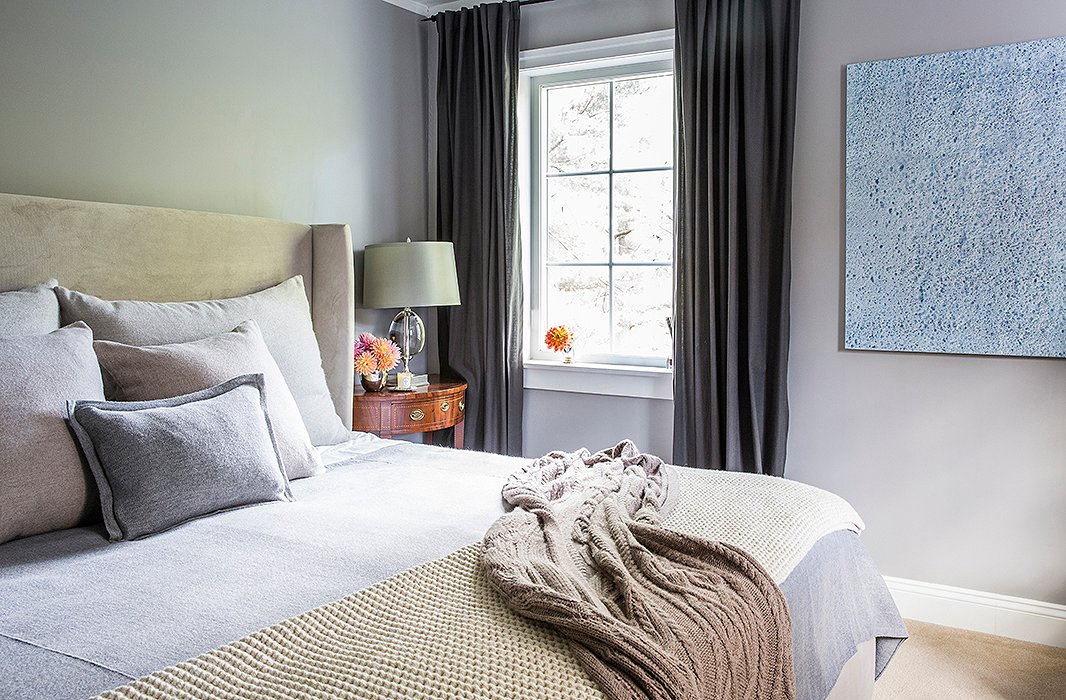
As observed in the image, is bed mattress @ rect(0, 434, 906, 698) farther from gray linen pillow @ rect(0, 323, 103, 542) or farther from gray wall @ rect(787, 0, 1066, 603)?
gray wall @ rect(787, 0, 1066, 603)

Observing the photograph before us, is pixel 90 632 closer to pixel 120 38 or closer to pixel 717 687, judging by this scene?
pixel 717 687

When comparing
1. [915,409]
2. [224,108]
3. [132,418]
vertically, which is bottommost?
[915,409]

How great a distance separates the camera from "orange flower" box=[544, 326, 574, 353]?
3906mm

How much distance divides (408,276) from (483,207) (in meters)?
0.56

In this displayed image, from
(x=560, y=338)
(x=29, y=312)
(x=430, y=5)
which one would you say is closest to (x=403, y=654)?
(x=29, y=312)

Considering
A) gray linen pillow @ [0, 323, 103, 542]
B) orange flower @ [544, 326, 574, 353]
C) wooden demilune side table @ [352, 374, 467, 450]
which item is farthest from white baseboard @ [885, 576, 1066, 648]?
gray linen pillow @ [0, 323, 103, 542]

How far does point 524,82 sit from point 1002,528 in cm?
261

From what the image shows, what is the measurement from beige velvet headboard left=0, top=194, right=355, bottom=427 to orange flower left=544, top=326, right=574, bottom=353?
0.93 m

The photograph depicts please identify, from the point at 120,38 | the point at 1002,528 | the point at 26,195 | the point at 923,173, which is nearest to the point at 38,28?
the point at 120,38

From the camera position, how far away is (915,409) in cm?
321

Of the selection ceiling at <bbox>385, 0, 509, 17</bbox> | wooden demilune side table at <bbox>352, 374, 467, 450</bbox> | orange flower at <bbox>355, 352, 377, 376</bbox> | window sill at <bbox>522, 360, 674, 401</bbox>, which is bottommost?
wooden demilune side table at <bbox>352, 374, 467, 450</bbox>

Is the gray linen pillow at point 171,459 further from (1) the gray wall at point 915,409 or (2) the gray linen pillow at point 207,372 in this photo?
(1) the gray wall at point 915,409

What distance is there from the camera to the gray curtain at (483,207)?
3.91 m

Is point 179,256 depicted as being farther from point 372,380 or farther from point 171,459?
point 171,459
